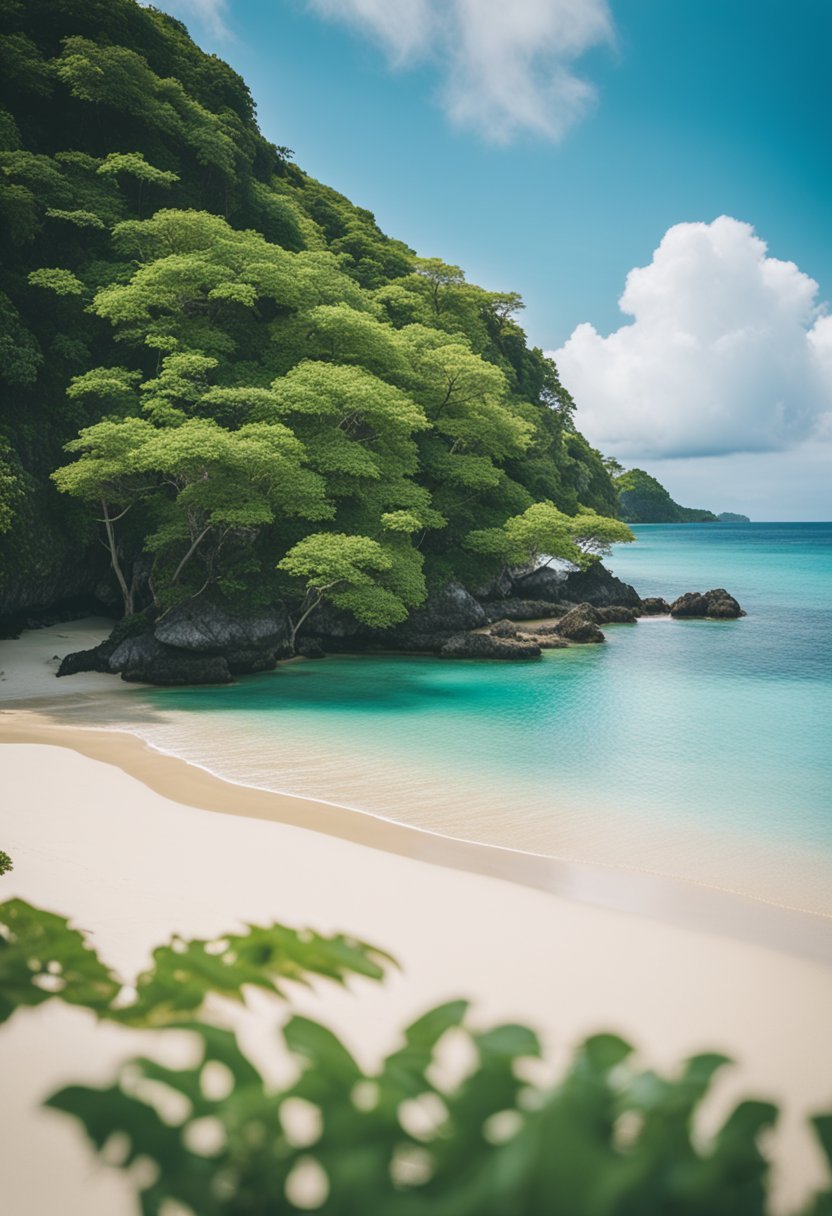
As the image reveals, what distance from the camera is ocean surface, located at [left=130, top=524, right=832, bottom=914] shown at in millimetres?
8023

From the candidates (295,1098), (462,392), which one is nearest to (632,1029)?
(295,1098)

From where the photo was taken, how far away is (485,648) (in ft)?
68.1

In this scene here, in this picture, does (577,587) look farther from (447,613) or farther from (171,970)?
(171,970)

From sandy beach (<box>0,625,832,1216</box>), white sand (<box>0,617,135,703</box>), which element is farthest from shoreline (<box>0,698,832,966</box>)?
white sand (<box>0,617,135,703</box>)

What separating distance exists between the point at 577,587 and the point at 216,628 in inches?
746

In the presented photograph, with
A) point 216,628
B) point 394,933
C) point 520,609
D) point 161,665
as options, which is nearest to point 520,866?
point 394,933

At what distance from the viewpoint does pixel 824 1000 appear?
4.73m

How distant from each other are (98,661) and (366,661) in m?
6.74

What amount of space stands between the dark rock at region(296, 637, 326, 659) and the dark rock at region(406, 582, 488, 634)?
10.1 ft

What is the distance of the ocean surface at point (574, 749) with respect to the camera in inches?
316

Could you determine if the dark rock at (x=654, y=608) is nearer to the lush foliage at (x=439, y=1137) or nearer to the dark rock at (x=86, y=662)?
the dark rock at (x=86, y=662)

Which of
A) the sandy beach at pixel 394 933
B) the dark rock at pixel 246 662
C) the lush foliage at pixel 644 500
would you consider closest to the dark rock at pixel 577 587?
the dark rock at pixel 246 662

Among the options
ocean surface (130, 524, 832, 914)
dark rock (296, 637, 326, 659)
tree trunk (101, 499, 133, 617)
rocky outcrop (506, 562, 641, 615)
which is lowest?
ocean surface (130, 524, 832, 914)

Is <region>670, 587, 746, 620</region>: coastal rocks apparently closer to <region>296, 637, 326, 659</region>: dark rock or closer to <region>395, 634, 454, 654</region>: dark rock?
<region>395, 634, 454, 654</region>: dark rock
